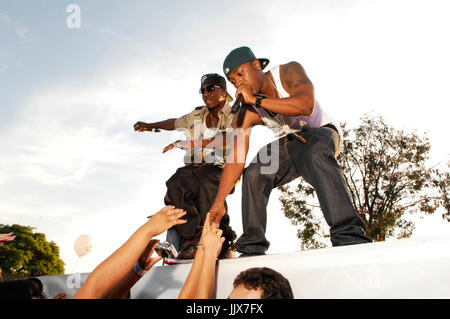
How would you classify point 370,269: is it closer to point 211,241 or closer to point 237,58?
point 211,241

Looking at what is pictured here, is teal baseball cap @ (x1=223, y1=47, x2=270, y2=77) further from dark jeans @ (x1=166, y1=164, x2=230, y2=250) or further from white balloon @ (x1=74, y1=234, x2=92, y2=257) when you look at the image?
white balloon @ (x1=74, y1=234, x2=92, y2=257)

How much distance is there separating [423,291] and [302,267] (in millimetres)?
616

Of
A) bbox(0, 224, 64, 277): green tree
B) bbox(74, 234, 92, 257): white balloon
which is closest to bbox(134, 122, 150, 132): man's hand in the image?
bbox(74, 234, 92, 257): white balloon

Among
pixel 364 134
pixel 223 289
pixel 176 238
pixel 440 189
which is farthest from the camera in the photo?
pixel 364 134

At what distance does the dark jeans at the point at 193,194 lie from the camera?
356 cm

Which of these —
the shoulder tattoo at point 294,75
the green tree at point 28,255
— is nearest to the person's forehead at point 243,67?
the shoulder tattoo at point 294,75

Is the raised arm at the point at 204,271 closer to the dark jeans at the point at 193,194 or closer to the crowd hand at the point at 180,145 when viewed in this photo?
the dark jeans at the point at 193,194

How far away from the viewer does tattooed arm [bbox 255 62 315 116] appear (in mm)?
2438

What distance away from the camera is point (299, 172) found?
2.89 metres

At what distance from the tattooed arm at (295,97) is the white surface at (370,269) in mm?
1080

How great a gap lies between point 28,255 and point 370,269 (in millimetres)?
49188
